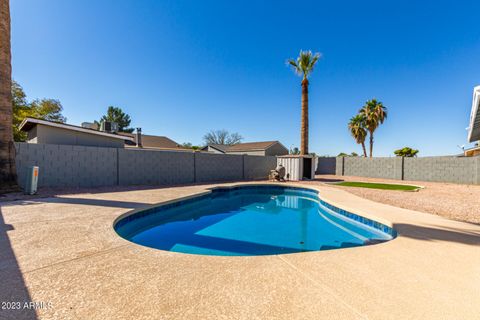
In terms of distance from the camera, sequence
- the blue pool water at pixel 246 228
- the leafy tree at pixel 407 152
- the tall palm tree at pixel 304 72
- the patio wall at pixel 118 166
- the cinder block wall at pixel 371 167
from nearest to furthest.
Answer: the blue pool water at pixel 246 228, the patio wall at pixel 118 166, the tall palm tree at pixel 304 72, the cinder block wall at pixel 371 167, the leafy tree at pixel 407 152

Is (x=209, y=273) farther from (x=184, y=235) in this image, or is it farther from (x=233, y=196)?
(x=233, y=196)

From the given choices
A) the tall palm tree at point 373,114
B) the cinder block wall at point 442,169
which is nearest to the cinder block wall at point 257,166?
the cinder block wall at point 442,169

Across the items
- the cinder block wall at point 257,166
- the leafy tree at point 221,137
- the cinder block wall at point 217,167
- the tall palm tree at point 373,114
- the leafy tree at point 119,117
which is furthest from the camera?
the leafy tree at point 221,137

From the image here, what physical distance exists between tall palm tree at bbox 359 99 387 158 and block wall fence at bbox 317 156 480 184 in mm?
6653

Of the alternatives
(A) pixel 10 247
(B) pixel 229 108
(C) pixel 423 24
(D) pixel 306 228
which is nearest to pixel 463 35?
Answer: (C) pixel 423 24

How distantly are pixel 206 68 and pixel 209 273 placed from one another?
55.4 feet

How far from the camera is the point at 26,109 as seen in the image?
1852 centimetres

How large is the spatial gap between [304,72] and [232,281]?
16.7 metres

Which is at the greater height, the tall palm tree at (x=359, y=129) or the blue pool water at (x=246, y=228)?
the tall palm tree at (x=359, y=129)

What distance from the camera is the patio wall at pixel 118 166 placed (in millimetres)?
8086

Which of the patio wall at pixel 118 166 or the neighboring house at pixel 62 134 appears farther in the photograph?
the neighboring house at pixel 62 134

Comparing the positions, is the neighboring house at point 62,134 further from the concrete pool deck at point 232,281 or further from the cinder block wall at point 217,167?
the concrete pool deck at point 232,281

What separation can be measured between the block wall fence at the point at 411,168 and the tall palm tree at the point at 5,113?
2099 cm

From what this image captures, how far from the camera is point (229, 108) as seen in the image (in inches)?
1117
